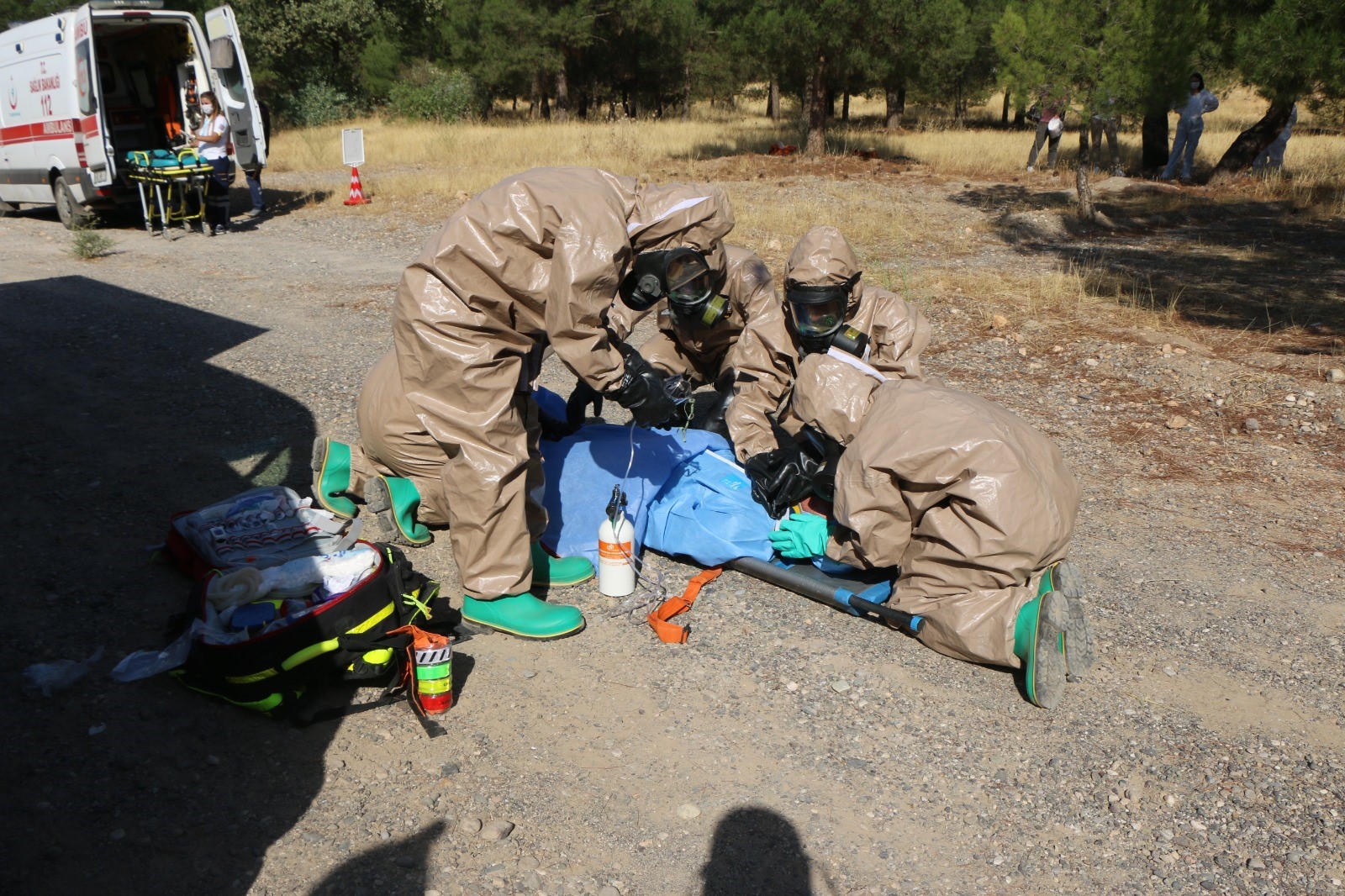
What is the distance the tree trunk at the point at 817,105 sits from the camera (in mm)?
18016

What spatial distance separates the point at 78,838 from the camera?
8.69 ft

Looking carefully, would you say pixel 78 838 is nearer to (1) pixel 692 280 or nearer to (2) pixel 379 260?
(1) pixel 692 280

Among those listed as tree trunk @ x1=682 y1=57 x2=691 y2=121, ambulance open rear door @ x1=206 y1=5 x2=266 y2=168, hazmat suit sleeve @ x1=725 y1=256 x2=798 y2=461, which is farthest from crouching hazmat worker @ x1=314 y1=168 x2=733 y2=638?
tree trunk @ x1=682 y1=57 x2=691 y2=121

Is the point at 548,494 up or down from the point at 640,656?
up

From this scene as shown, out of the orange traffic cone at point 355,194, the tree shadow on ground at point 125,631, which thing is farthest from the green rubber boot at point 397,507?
the orange traffic cone at point 355,194

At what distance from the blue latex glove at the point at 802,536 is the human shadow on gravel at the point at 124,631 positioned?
6.48 ft

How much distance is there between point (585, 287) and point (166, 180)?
10113 mm

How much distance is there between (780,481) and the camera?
4227 mm

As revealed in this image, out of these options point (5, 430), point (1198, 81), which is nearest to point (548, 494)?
point (5, 430)

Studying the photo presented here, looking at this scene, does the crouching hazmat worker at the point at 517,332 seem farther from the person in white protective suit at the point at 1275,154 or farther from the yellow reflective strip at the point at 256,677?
the person in white protective suit at the point at 1275,154

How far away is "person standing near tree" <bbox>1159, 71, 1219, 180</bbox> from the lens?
1614cm

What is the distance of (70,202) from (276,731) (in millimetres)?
11200

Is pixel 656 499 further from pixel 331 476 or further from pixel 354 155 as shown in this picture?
pixel 354 155

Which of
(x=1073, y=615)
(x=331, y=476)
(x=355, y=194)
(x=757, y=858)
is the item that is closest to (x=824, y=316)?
(x=1073, y=615)
